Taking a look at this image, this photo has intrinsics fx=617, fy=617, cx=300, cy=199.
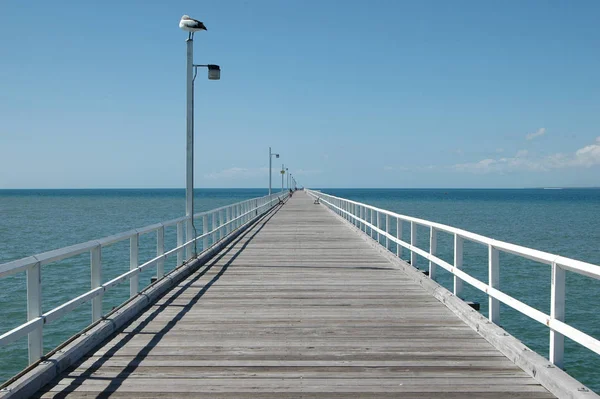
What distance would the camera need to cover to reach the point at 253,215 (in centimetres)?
3022

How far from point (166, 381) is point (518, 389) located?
2.93 meters

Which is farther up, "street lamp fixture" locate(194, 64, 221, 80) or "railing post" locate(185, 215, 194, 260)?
"street lamp fixture" locate(194, 64, 221, 80)

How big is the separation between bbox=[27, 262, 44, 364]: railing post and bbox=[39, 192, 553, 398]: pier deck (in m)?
0.32

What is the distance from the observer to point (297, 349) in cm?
632

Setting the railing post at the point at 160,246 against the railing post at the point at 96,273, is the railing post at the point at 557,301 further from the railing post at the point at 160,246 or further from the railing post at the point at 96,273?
the railing post at the point at 160,246

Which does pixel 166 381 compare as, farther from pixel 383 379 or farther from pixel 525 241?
pixel 525 241

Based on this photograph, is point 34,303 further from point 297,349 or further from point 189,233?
point 189,233

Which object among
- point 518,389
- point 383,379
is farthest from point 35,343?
point 518,389

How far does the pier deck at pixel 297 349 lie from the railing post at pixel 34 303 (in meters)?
0.32

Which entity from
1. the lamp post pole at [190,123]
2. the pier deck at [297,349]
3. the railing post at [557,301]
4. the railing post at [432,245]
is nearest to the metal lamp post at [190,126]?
the lamp post pole at [190,123]

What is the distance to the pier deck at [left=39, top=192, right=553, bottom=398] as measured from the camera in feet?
16.8

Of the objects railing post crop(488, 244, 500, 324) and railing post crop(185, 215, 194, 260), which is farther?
railing post crop(185, 215, 194, 260)

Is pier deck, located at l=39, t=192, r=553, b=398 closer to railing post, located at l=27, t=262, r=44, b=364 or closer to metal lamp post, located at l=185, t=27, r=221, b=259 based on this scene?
railing post, located at l=27, t=262, r=44, b=364

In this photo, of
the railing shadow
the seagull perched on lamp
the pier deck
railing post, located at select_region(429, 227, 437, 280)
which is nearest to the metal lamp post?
the seagull perched on lamp
